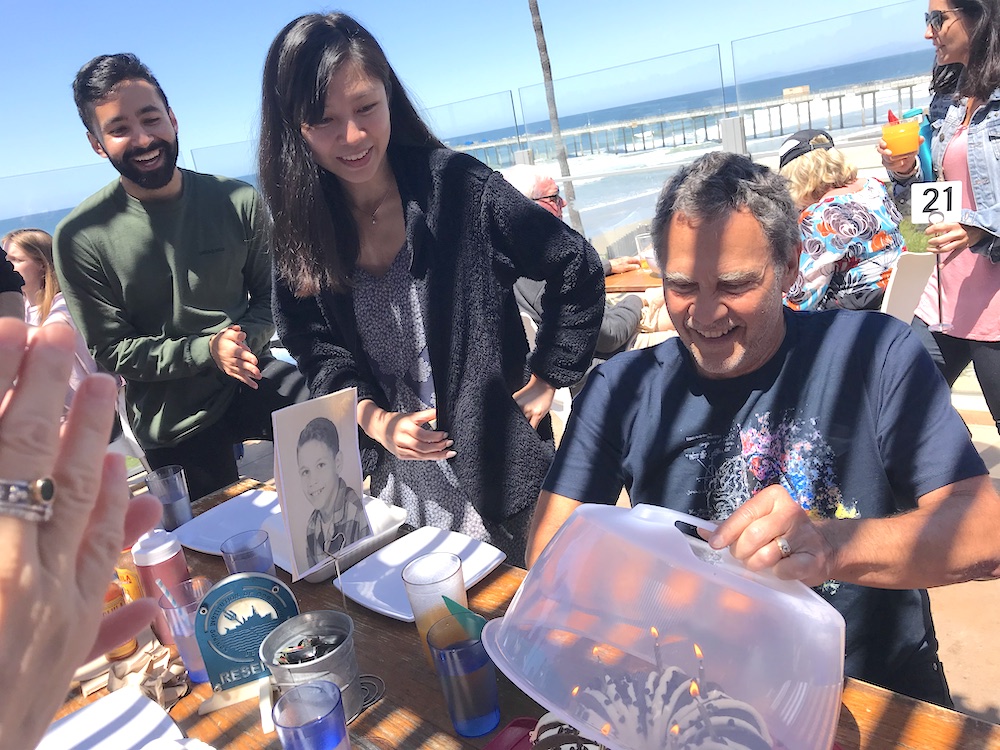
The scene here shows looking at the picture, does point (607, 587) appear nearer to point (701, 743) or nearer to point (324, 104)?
point (701, 743)

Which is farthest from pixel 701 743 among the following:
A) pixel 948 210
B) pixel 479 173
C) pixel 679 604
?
pixel 948 210

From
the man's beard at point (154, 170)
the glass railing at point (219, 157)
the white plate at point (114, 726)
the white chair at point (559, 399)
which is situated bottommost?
the white chair at point (559, 399)

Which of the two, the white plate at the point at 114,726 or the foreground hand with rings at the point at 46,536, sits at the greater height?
the foreground hand with rings at the point at 46,536

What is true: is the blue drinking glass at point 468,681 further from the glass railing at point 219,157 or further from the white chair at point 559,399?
the glass railing at point 219,157

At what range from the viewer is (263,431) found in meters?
2.68

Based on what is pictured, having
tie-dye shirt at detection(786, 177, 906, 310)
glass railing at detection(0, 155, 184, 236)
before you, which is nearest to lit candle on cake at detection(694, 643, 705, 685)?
tie-dye shirt at detection(786, 177, 906, 310)

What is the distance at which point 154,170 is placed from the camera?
7.80ft

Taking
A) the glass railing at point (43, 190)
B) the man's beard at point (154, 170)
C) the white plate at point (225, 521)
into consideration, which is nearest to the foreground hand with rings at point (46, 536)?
the white plate at point (225, 521)

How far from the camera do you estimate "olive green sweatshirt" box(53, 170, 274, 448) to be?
2.34 m

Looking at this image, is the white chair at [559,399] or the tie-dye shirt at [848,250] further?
the white chair at [559,399]

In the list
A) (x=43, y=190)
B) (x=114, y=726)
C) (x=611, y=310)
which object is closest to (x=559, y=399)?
(x=611, y=310)

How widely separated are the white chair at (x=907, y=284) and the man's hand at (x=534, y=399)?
5.59ft

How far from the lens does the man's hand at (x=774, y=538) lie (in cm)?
85

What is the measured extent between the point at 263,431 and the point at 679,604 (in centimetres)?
221
